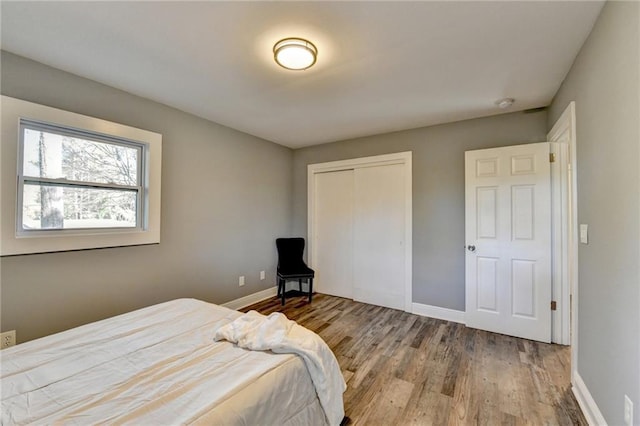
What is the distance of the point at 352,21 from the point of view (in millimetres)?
1548

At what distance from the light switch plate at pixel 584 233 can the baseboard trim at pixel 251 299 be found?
3.44 metres

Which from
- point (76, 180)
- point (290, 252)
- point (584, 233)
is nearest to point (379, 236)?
point (290, 252)

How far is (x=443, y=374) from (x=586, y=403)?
818 mm

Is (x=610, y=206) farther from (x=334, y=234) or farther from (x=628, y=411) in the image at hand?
(x=334, y=234)

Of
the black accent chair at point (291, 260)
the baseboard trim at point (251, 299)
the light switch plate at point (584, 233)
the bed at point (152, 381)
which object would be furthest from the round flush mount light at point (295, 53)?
the baseboard trim at point (251, 299)

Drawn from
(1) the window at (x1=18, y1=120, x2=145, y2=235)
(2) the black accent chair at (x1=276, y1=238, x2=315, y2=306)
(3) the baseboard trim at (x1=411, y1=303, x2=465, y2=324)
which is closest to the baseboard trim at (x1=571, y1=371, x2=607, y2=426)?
(3) the baseboard trim at (x1=411, y1=303, x2=465, y2=324)

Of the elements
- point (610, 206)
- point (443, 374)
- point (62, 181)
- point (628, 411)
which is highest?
point (62, 181)

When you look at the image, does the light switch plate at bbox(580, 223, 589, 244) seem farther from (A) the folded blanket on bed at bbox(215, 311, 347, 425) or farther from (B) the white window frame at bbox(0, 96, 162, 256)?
(B) the white window frame at bbox(0, 96, 162, 256)

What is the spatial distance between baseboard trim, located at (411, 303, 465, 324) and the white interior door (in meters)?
0.15

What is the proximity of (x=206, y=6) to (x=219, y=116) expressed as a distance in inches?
66.3

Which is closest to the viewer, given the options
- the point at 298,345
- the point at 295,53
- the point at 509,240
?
the point at 298,345

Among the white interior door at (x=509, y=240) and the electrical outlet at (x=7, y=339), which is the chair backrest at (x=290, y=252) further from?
the electrical outlet at (x=7, y=339)

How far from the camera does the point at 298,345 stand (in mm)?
1360

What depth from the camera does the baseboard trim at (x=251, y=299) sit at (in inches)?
134
